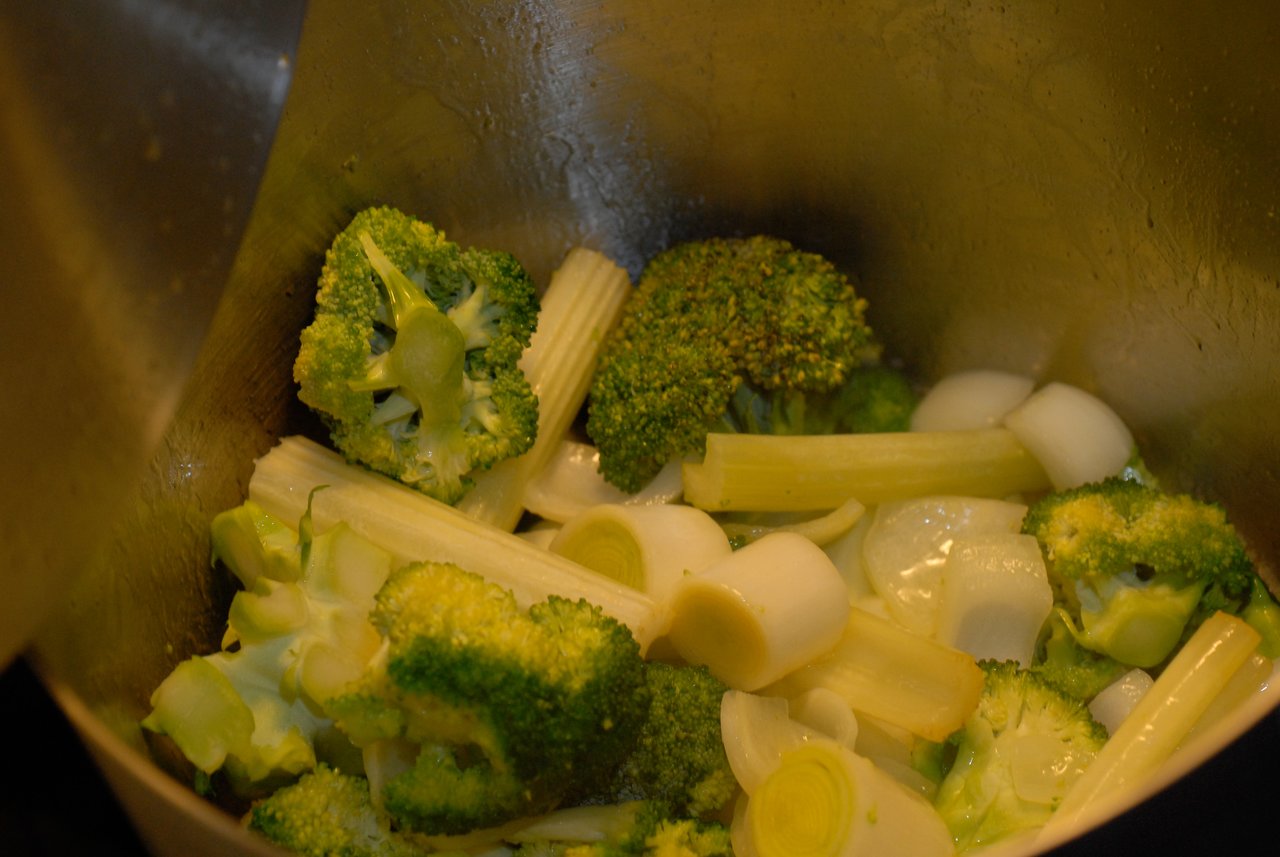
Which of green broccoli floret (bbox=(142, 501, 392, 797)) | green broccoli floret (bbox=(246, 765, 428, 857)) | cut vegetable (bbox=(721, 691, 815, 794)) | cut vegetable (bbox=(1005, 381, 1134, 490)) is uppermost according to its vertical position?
cut vegetable (bbox=(1005, 381, 1134, 490))

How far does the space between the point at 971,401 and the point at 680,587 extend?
57 centimetres

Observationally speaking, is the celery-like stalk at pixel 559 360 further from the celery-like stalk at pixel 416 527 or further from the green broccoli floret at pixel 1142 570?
the green broccoli floret at pixel 1142 570

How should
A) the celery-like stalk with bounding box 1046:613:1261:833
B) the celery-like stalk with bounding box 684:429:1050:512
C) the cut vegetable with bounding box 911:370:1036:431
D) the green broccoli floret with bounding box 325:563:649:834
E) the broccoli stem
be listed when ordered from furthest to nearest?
the cut vegetable with bounding box 911:370:1036:431 < the celery-like stalk with bounding box 684:429:1050:512 < the broccoli stem < the celery-like stalk with bounding box 1046:613:1261:833 < the green broccoli floret with bounding box 325:563:649:834

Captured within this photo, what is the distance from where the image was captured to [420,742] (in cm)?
100

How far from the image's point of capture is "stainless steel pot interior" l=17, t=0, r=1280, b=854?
1.21 metres

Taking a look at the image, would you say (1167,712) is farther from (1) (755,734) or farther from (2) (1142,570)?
(1) (755,734)

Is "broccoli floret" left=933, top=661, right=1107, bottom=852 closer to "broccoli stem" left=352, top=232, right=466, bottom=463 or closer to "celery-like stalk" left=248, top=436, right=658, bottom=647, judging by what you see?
"celery-like stalk" left=248, top=436, right=658, bottom=647

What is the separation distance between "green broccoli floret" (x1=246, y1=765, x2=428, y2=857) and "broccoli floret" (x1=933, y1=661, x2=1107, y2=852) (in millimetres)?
533

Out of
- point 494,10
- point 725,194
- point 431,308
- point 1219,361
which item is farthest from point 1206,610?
point 494,10

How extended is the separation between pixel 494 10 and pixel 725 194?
0.40m

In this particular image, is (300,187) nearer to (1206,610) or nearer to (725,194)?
(725,194)

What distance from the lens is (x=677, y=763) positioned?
3.54ft

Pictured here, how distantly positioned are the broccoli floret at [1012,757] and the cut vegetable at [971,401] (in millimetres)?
417

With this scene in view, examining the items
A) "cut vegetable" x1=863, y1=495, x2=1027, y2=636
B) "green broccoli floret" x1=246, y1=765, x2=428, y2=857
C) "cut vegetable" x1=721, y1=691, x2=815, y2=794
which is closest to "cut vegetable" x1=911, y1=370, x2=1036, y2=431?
"cut vegetable" x1=863, y1=495, x2=1027, y2=636
